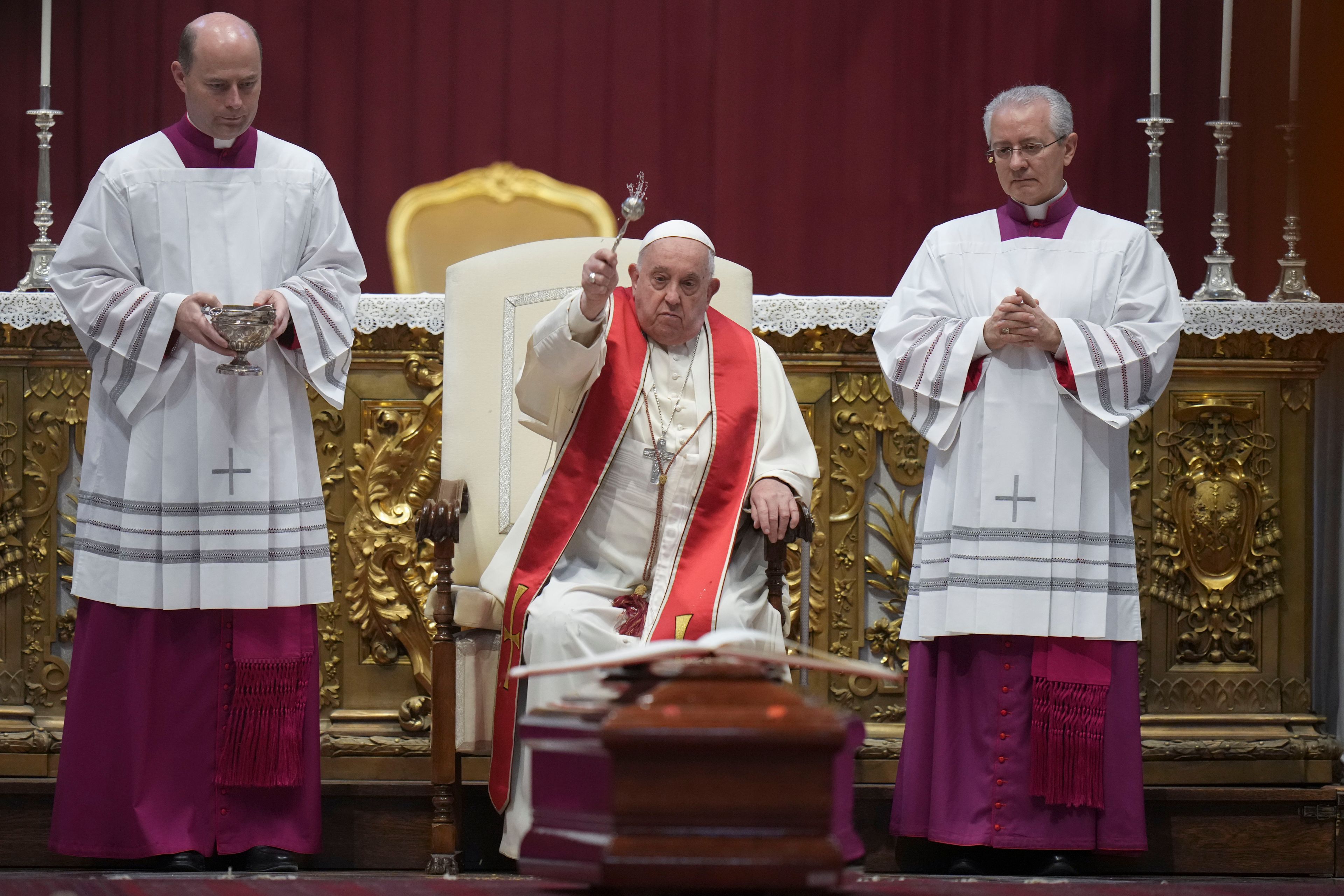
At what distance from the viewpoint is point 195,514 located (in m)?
3.75

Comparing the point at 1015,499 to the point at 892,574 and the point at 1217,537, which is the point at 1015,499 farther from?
the point at 1217,537

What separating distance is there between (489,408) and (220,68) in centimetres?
104

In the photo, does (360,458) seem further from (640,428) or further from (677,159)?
(677,159)

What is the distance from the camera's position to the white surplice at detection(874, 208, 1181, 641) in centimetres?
382

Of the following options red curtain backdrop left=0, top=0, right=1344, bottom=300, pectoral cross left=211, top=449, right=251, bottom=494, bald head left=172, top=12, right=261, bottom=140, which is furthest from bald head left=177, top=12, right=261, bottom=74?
red curtain backdrop left=0, top=0, right=1344, bottom=300

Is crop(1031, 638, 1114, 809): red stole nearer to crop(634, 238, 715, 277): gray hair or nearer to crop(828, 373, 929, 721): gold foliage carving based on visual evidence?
crop(828, 373, 929, 721): gold foliage carving

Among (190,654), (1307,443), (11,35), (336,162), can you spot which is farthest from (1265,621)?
(11,35)

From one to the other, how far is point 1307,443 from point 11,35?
5.60 meters

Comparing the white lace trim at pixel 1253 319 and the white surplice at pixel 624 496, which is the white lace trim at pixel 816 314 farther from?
the white lace trim at pixel 1253 319

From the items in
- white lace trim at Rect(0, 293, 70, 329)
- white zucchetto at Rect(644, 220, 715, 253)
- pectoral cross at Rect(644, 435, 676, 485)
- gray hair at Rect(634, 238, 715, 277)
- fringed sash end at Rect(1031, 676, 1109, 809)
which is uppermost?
white zucchetto at Rect(644, 220, 715, 253)

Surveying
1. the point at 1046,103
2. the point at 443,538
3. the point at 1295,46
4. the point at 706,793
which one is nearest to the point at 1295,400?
the point at 1295,46

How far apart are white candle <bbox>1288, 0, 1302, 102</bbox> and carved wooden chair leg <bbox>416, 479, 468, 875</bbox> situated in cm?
284

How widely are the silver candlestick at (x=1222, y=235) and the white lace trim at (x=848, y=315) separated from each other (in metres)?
0.10

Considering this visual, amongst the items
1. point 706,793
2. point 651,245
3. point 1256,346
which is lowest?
point 706,793
